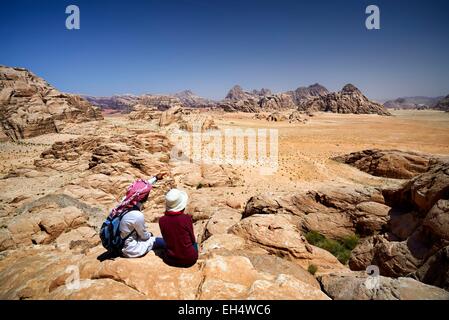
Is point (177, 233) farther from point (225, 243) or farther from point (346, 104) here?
point (346, 104)

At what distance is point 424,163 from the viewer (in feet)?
72.5

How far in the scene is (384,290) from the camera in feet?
15.4

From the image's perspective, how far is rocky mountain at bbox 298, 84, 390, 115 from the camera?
12131 cm

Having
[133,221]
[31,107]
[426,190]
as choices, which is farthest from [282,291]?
[31,107]

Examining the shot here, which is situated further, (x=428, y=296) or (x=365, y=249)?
(x=365, y=249)

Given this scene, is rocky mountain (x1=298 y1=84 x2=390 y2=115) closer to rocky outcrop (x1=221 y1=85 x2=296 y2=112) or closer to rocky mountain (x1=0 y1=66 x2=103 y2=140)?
rocky outcrop (x1=221 y1=85 x2=296 y2=112)

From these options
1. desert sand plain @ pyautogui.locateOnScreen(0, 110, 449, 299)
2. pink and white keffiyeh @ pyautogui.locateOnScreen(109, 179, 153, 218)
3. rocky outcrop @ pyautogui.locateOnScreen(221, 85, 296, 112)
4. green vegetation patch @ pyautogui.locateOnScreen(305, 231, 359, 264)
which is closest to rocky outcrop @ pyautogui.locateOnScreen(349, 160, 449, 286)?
green vegetation patch @ pyautogui.locateOnScreen(305, 231, 359, 264)

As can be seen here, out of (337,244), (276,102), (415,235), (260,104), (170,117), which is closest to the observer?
(415,235)

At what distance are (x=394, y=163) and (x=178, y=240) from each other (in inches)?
975

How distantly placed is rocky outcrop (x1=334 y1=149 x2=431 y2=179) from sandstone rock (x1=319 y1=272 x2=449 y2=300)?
67.5ft
